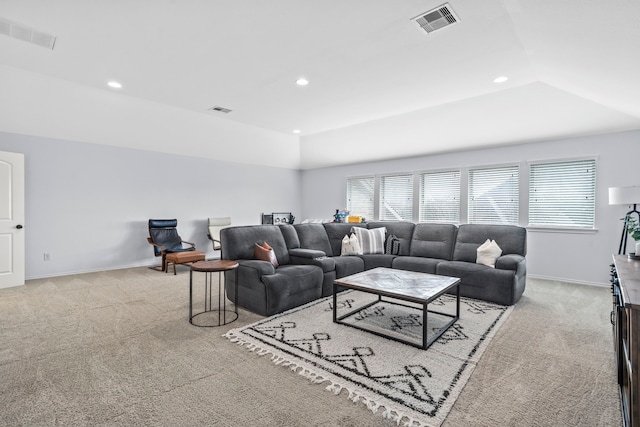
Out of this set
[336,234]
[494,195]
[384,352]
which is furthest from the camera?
[494,195]

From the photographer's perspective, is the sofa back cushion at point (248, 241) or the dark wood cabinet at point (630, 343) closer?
the dark wood cabinet at point (630, 343)

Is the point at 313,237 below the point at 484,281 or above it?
above

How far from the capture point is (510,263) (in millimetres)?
3947

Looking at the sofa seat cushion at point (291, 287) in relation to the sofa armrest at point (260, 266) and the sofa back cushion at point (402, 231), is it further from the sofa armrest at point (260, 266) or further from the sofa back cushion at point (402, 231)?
the sofa back cushion at point (402, 231)

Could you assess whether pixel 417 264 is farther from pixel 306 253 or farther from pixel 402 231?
pixel 306 253

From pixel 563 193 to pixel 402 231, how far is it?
268 centimetres

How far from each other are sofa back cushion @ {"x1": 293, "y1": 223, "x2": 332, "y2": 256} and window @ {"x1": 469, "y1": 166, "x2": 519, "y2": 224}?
3.05m

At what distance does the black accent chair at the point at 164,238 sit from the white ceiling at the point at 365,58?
233 centimetres

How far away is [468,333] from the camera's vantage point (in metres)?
2.99

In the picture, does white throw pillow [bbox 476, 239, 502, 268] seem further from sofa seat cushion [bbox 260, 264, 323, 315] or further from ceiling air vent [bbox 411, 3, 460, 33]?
ceiling air vent [bbox 411, 3, 460, 33]

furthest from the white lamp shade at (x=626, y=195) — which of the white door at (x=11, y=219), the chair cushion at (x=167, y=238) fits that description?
the white door at (x=11, y=219)

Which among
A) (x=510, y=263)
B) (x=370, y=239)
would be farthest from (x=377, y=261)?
(x=510, y=263)

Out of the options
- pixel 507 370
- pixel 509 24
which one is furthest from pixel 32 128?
pixel 507 370

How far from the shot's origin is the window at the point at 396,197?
7047mm
